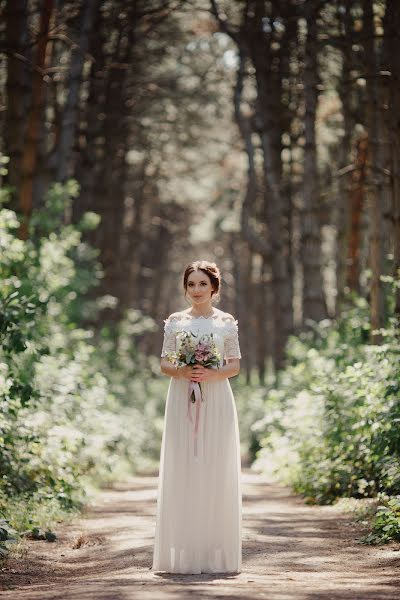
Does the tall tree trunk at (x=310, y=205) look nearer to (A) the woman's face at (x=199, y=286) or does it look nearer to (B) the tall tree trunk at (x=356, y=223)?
(B) the tall tree trunk at (x=356, y=223)

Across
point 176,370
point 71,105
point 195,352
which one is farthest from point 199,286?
point 71,105

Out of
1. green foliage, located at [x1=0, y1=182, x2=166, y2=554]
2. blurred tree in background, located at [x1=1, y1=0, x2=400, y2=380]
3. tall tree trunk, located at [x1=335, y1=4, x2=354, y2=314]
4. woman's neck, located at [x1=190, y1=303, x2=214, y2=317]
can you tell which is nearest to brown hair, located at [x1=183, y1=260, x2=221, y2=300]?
woman's neck, located at [x1=190, y1=303, x2=214, y2=317]

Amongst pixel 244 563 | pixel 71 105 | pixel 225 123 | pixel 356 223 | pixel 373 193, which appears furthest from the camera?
pixel 225 123

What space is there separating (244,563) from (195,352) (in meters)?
1.99

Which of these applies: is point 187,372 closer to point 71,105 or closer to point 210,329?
point 210,329

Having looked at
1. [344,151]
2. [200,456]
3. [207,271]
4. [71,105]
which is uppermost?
[344,151]

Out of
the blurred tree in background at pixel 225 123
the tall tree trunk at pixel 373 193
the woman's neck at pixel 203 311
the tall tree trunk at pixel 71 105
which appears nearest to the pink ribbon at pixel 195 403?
the woman's neck at pixel 203 311

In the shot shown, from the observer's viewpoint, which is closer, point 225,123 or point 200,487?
point 200,487

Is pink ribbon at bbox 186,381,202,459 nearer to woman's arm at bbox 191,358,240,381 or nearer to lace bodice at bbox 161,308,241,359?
woman's arm at bbox 191,358,240,381

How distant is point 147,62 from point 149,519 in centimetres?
1760

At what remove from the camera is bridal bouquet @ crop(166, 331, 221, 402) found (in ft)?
26.4

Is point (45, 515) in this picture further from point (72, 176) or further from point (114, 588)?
point (72, 176)

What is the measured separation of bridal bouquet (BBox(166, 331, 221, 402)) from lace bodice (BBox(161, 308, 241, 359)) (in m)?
0.13

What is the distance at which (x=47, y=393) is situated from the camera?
13062 millimetres
